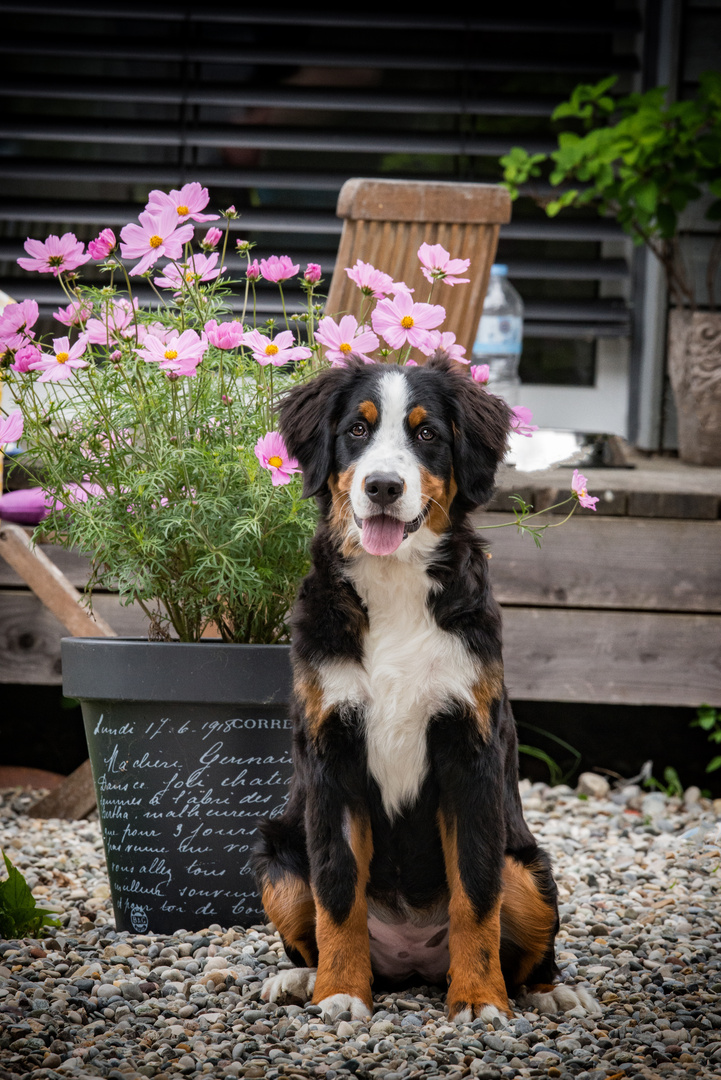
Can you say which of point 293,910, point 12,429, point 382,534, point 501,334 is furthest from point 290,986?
point 501,334

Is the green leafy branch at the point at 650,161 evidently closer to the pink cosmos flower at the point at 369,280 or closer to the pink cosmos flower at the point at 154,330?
the pink cosmos flower at the point at 369,280

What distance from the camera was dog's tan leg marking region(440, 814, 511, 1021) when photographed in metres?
1.94

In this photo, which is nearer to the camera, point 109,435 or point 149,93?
point 109,435

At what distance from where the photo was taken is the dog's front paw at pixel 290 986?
2.09 metres

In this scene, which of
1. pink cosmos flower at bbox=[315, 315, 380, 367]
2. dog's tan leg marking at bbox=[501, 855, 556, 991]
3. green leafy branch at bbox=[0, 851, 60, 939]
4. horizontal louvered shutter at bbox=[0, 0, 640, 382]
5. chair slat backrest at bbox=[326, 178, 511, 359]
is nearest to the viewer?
dog's tan leg marking at bbox=[501, 855, 556, 991]

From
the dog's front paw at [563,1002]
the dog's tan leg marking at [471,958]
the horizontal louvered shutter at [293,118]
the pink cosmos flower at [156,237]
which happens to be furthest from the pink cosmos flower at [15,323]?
the horizontal louvered shutter at [293,118]

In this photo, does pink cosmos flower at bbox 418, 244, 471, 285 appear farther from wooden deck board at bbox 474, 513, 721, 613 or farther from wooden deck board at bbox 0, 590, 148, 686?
wooden deck board at bbox 0, 590, 148, 686

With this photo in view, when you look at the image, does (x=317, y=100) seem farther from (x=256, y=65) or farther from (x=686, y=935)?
(x=686, y=935)

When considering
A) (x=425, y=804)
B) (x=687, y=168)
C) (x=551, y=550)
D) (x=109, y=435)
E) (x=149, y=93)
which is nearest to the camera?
(x=425, y=804)

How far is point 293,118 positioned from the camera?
16.6ft

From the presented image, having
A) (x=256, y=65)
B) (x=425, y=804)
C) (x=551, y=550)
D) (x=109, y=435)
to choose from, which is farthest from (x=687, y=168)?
(x=425, y=804)

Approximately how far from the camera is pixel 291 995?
2.09 m

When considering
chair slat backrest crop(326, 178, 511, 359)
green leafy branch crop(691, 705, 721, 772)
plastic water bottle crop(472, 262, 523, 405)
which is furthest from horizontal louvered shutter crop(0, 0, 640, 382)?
green leafy branch crop(691, 705, 721, 772)

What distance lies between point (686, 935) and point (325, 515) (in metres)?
1.34
